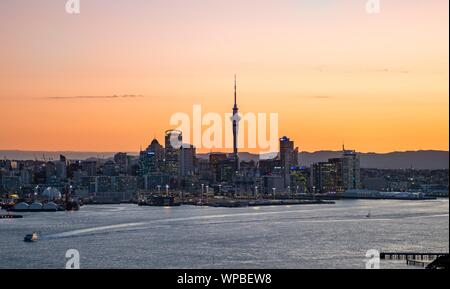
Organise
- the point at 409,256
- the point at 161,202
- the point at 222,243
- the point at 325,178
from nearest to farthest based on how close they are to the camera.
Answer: the point at 409,256, the point at 222,243, the point at 161,202, the point at 325,178

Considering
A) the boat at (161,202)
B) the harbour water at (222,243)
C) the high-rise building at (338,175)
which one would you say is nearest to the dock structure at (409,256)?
the harbour water at (222,243)

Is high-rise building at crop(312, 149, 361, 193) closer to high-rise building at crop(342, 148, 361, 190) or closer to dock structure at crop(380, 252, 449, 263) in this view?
high-rise building at crop(342, 148, 361, 190)

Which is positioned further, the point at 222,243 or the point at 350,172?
the point at 350,172

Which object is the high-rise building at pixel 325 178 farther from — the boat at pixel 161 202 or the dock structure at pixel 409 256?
the dock structure at pixel 409 256

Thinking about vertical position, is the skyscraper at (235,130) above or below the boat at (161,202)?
above

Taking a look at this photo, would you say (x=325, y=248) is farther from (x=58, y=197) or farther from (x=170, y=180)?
(x=170, y=180)

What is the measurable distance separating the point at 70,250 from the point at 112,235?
4862 mm

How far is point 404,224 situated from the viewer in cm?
3094

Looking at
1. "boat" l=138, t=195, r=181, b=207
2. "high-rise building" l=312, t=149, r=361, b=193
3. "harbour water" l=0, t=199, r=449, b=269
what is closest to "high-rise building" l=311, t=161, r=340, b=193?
"high-rise building" l=312, t=149, r=361, b=193

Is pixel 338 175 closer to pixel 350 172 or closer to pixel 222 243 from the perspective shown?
pixel 350 172

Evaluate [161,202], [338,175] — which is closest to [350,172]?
[338,175]

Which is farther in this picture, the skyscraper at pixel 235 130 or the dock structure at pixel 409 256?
the skyscraper at pixel 235 130
